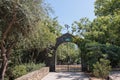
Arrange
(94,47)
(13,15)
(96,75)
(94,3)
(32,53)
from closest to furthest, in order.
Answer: (13,15), (96,75), (94,47), (32,53), (94,3)

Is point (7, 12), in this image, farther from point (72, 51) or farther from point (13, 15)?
point (72, 51)

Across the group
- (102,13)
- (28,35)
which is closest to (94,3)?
(102,13)

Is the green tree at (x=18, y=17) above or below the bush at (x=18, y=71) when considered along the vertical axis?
above

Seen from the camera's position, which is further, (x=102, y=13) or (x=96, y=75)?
(x=102, y=13)

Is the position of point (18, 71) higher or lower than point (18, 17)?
lower

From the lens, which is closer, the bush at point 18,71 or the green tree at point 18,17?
the green tree at point 18,17

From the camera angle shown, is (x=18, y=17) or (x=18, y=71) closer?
(x=18, y=17)

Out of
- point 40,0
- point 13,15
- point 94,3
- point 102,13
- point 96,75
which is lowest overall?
point 96,75

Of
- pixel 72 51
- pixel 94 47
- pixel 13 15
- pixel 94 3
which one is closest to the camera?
pixel 13 15

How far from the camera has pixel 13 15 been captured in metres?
10.0

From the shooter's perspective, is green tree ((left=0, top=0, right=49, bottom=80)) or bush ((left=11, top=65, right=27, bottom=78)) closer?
green tree ((left=0, top=0, right=49, bottom=80))

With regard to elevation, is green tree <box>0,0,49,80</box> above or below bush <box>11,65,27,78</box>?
above

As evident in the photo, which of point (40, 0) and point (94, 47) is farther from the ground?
point (40, 0)

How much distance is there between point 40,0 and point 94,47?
993 cm
